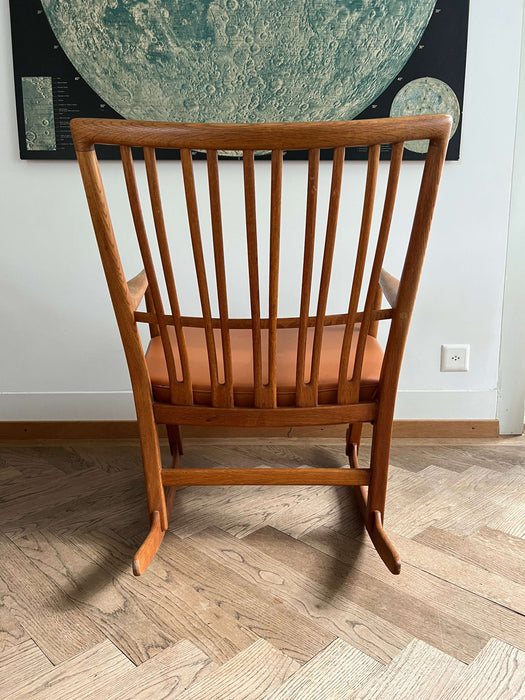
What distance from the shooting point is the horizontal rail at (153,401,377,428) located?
1229 mm

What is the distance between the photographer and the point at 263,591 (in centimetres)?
122

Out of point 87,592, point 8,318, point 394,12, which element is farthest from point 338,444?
point 394,12

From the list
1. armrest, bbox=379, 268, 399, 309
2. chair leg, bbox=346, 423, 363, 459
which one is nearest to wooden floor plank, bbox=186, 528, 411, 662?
chair leg, bbox=346, 423, 363, 459

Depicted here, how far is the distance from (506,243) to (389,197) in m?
1.01

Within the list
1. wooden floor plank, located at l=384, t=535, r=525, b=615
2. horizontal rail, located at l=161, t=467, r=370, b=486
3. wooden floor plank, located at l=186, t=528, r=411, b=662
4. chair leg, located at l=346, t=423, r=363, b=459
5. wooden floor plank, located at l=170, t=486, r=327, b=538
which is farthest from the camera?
chair leg, located at l=346, t=423, r=363, b=459

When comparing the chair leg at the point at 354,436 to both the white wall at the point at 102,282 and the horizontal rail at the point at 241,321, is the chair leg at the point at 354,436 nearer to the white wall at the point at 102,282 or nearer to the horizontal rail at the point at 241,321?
the white wall at the point at 102,282

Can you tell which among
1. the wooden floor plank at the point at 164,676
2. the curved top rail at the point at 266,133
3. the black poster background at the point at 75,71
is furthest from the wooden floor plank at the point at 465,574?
the black poster background at the point at 75,71

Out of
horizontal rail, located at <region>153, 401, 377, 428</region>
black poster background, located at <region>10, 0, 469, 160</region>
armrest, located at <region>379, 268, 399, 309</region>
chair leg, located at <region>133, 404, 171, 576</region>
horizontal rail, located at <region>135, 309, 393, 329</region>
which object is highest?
black poster background, located at <region>10, 0, 469, 160</region>

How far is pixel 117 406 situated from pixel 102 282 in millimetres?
412

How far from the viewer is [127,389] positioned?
6.56 ft

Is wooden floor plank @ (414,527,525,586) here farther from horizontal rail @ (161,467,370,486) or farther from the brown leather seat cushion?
the brown leather seat cushion

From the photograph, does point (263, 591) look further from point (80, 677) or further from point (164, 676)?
point (80, 677)

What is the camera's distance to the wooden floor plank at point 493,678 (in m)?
0.96

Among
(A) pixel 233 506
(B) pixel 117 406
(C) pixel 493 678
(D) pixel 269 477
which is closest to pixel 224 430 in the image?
(B) pixel 117 406
